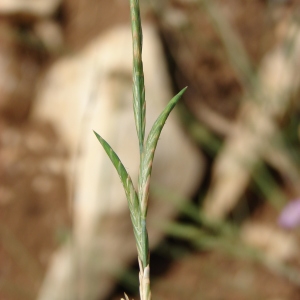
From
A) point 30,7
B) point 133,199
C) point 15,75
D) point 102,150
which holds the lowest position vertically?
point 133,199

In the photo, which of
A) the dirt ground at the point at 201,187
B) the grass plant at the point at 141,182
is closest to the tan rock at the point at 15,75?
the dirt ground at the point at 201,187

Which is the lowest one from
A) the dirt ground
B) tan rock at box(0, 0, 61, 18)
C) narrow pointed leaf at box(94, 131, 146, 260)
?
narrow pointed leaf at box(94, 131, 146, 260)

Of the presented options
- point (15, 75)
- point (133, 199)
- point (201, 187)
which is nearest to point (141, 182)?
point (133, 199)

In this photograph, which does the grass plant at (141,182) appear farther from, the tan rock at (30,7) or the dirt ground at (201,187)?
the tan rock at (30,7)

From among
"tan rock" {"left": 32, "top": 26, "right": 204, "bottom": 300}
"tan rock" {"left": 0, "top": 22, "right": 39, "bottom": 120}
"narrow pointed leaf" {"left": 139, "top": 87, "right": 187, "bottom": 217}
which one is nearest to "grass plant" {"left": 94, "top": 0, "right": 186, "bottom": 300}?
"narrow pointed leaf" {"left": 139, "top": 87, "right": 187, "bottom": 217}

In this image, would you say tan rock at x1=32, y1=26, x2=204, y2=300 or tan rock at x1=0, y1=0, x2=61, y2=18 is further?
tan rock at x1=0, y1=0, x2=61, y2=18

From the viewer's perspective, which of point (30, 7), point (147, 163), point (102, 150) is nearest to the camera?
point (147, 163)

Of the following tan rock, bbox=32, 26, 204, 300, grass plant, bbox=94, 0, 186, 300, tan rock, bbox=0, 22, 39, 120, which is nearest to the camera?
grass plant, bbox=94, 0, 186, 300

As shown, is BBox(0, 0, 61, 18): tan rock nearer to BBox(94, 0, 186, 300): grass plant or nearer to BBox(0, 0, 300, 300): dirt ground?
BBox(0, 0, 300, 300): dirt ground

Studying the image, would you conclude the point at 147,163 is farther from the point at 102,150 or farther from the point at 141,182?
the point at 102,150
